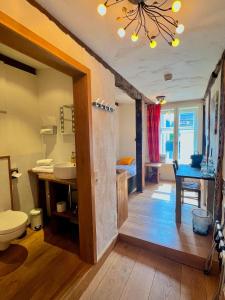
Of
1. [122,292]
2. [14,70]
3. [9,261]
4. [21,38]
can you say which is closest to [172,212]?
[122,292]

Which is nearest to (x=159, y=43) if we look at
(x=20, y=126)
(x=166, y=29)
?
(x=166, y=29)

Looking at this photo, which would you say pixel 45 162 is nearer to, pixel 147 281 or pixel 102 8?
pixel 147 281

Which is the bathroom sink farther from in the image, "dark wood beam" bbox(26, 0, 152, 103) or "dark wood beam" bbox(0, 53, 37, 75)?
"dark wood beam" bbox(0, 53, 37, 75)

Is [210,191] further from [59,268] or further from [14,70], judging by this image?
[14,70]

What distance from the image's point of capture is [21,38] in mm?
1046

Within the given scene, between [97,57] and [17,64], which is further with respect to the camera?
[17,64]

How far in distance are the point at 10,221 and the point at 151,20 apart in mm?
2524

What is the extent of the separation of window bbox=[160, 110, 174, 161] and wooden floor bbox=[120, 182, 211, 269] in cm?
194

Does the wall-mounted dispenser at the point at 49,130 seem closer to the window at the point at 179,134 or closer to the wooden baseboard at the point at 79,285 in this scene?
the wooden baseboard at the point at 79,285

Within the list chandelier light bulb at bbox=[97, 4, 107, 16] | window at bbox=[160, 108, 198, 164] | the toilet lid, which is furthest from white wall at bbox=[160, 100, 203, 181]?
chandelier light bulb at bbox=[97, 4, 107, 16]

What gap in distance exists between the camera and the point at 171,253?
6.52 ft

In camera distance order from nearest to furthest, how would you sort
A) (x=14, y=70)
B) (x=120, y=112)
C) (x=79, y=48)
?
(x=79, y=48) < (x=14, y=70) < (x=120, y=112)

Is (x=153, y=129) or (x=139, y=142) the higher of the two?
(x=153, y=129)

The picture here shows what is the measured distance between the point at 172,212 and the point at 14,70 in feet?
11.1
